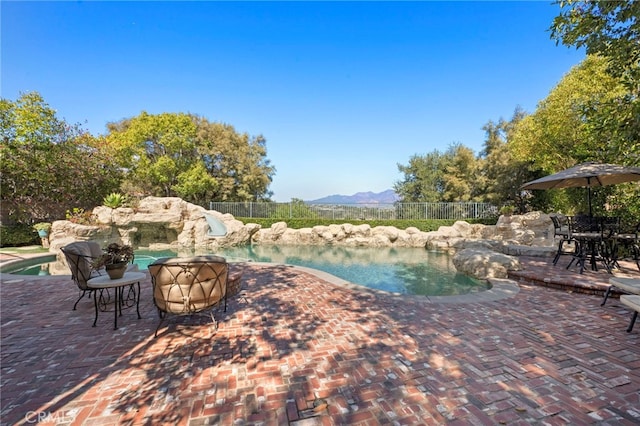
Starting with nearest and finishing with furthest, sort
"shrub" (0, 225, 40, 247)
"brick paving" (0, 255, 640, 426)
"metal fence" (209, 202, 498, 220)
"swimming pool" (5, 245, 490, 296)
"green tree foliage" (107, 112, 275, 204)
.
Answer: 1. "brick paving" (0, 255, 640, 426)
2. "swimming pool" (5, 245, 490, 296)
3. "shrub" (0, 225, 40, 247)
4. "metal fence" (209, 202, 498, 220)
5. "green tree foliage" (107, 112, 275, 204)

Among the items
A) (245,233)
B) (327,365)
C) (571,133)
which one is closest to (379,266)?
(327,365)

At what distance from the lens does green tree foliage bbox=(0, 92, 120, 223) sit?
10977 millimetres

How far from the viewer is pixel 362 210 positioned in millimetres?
18203

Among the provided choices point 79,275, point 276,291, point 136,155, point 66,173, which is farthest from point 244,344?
point 136,155

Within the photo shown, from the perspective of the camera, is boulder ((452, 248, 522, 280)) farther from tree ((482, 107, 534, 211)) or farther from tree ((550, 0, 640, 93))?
tree ((482, 107, 534, 211))

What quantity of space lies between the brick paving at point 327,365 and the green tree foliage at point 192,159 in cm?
1686

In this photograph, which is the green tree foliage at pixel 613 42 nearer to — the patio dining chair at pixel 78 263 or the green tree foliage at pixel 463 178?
the patio dining chair at pixel 78 263

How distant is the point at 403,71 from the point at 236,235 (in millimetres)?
11415

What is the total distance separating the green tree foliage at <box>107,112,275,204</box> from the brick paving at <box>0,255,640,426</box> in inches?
664

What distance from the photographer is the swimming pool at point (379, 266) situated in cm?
631

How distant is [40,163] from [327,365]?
15455mm

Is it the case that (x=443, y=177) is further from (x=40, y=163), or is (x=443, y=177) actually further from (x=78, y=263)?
(x=40, y=163)

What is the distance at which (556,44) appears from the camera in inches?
202

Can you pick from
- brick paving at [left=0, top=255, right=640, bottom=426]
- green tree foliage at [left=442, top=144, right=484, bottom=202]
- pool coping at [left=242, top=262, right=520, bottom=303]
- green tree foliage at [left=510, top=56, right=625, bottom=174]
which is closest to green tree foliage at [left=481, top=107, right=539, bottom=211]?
green tree foliage at [left=442, top=144, right=484, bottom=202]
